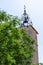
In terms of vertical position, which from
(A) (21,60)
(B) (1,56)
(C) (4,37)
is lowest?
(A) (21,60)

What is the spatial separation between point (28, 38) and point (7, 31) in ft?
23.4

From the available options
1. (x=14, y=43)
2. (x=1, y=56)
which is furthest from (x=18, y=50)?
(x=1, y=56)

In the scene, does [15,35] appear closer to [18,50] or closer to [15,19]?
[18,50]

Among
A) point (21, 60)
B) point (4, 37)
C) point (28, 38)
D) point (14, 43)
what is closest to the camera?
point (4, 37)

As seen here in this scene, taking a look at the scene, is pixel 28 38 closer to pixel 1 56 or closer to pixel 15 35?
pixel 15 35

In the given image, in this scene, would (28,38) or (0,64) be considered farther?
(28,38)

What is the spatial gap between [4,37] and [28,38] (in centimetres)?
734

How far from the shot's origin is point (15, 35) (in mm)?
26062

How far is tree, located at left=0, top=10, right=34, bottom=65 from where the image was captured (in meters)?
23.9

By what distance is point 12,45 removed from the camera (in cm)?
2552

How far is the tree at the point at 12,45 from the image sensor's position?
78.5ft

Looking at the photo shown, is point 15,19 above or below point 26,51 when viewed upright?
above

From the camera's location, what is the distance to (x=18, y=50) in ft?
87.7

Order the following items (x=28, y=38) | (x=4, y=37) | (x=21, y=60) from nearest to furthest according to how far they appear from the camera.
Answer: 1. (x=4, y=37)
2. (x=21, y=60)
3. (x=28, y=38)
